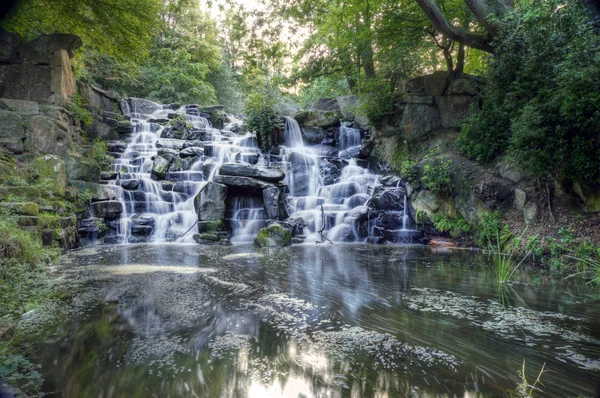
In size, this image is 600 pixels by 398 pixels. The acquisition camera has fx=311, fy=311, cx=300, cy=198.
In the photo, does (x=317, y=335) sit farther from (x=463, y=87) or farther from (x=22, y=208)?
(x=463, y=87)

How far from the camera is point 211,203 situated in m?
10.1

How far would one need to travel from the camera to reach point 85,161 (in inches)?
396

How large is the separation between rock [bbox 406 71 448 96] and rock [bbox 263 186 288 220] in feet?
24.8

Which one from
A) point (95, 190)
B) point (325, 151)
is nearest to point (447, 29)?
point (325, 151)

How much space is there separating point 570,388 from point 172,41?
93.2 feet

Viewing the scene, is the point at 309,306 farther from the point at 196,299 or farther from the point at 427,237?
the point at 427,237

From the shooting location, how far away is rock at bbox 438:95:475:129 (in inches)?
484

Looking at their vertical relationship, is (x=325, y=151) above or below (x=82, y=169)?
above

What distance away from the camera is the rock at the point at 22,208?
586 centimetres

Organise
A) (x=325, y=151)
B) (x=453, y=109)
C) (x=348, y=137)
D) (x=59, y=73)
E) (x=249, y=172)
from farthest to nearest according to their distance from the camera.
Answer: (x=348, y=137)
(x=325, y=151)
(x=453, y=109)
(x=59, y=73)
(x=249, y=172)

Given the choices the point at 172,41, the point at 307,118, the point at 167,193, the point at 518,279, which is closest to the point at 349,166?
the point at 307,118

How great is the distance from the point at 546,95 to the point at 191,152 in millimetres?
11749

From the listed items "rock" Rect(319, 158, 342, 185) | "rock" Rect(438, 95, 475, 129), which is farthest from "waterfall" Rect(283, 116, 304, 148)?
"rock" Rect(438, 95, 475, 129)

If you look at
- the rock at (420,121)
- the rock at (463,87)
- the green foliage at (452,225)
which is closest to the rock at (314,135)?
the rock at (420,121)
